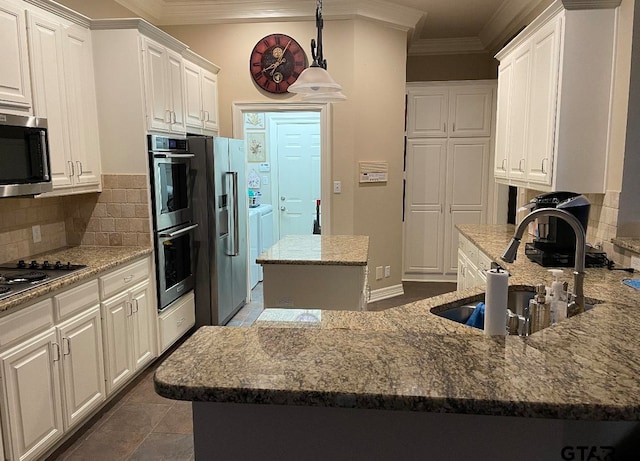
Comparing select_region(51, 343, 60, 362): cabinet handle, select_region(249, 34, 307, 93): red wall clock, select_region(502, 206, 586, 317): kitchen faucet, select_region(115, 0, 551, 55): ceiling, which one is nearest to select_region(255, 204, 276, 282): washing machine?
select_region(249, 34, 307, 93): red wall clock

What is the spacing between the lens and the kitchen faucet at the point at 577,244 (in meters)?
1.47

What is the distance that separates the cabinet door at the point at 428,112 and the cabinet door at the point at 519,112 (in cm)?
195

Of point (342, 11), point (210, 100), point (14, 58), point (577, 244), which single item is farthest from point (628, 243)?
point (210, 100)

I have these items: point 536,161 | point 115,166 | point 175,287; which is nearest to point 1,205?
point 115,166

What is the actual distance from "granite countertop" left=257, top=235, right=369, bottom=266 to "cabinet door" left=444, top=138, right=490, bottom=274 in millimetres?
2396

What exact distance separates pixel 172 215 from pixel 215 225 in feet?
1.71

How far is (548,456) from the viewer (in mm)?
1007

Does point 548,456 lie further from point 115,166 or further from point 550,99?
point 115,166

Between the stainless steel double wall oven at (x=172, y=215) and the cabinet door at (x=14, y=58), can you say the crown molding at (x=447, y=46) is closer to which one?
the stainless steel double wall oven at (x=172, y=215)

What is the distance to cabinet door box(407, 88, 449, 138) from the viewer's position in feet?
18.1

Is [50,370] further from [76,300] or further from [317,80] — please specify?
[317,80]

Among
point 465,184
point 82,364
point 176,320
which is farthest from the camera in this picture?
point 465,184

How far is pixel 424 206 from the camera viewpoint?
18.7 feet

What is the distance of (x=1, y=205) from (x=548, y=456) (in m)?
2.94
